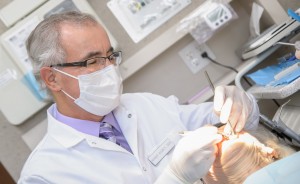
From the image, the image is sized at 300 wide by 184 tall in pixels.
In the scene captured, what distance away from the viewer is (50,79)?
50.6 inches

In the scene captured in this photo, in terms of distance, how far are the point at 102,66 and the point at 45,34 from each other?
26 centimetres

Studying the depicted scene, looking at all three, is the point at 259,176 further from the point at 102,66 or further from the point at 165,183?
the point at 102,66

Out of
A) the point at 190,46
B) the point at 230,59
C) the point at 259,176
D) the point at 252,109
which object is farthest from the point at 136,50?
the point at 259,176

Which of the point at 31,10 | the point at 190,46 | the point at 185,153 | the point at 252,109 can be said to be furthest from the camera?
the point at 190,46

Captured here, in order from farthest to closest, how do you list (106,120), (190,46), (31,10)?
(190,46) → (31,10) → (106,120)

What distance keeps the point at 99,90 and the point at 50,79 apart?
0.21 m

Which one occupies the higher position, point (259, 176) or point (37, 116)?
point (37, 116)

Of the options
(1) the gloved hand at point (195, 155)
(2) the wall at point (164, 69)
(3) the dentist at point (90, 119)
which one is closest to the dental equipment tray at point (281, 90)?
(3) the dentist at point (90, 119)

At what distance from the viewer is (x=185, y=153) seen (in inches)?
36.9

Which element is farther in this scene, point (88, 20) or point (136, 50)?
point (136, 50)

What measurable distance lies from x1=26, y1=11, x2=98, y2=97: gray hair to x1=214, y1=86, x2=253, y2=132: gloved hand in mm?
576

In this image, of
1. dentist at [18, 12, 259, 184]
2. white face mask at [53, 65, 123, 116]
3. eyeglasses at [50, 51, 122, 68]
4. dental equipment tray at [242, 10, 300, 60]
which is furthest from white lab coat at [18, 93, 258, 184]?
dental equipment tray at [242, 10, 300, 60]

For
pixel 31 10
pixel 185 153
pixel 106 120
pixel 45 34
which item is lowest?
pixel 185 153

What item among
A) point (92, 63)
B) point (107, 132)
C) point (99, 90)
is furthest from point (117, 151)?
point (92, 63)
